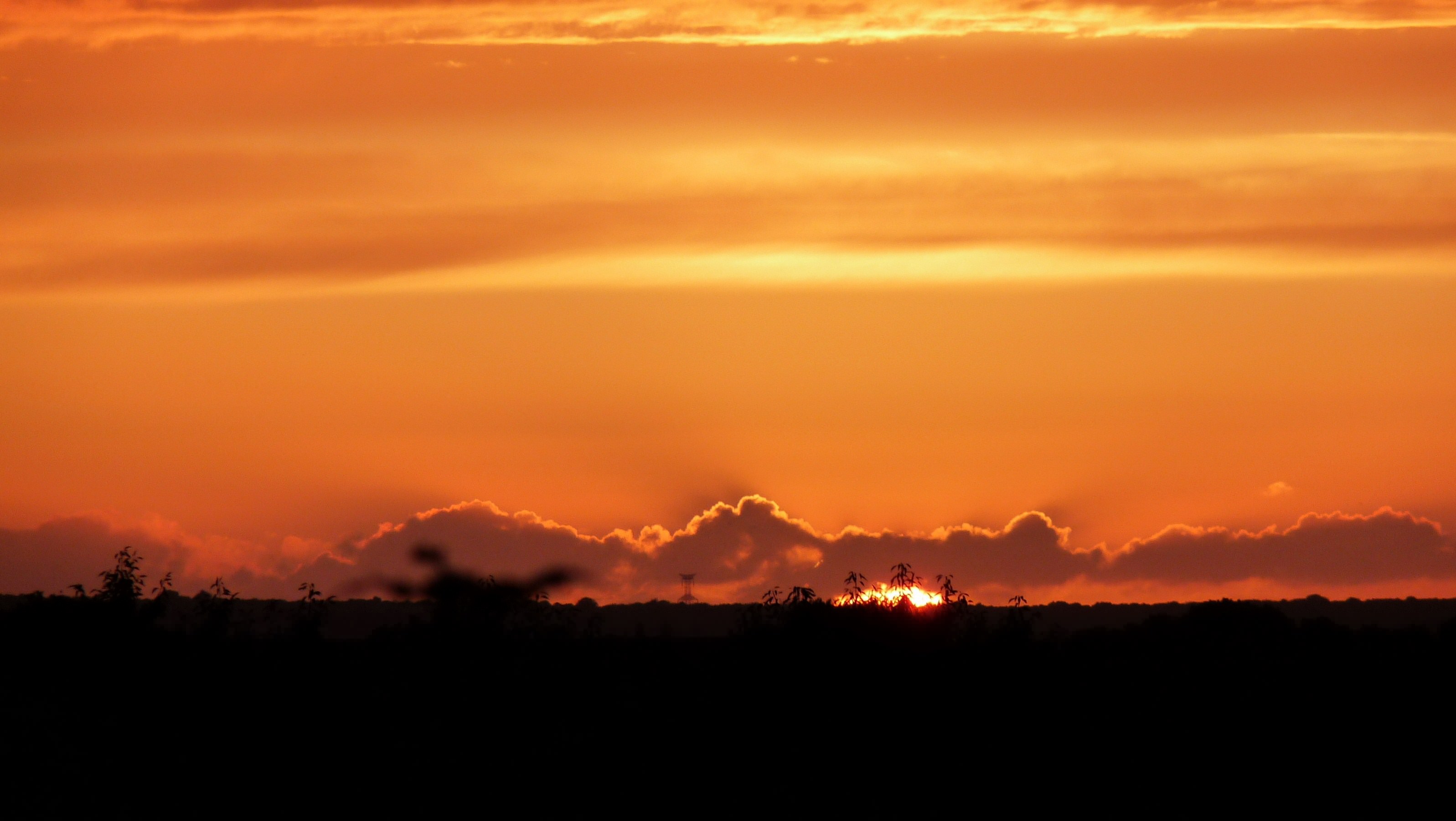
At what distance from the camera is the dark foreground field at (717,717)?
58469mm

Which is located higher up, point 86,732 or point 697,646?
point 697,646

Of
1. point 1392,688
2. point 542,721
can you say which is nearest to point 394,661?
point 542,721

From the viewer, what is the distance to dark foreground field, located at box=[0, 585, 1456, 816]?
58.5 meters

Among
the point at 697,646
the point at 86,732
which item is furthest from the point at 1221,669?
the point at 86,732

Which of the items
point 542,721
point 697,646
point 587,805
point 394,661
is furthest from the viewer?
point 697,646

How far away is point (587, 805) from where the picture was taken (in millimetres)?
57250

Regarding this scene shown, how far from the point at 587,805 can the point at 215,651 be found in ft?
62.7

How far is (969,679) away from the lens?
208 ft

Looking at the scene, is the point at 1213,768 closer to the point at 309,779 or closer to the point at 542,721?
Result: the point at 542,721

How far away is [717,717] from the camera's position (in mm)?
61344

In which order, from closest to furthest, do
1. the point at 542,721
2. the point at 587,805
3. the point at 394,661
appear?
the point at 587,805 → the point at 542,721 → the point at 394,661

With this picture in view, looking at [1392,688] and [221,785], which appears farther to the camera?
[1392,688]

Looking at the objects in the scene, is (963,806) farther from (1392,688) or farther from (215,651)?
(215,651)

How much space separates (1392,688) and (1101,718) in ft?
39.1
